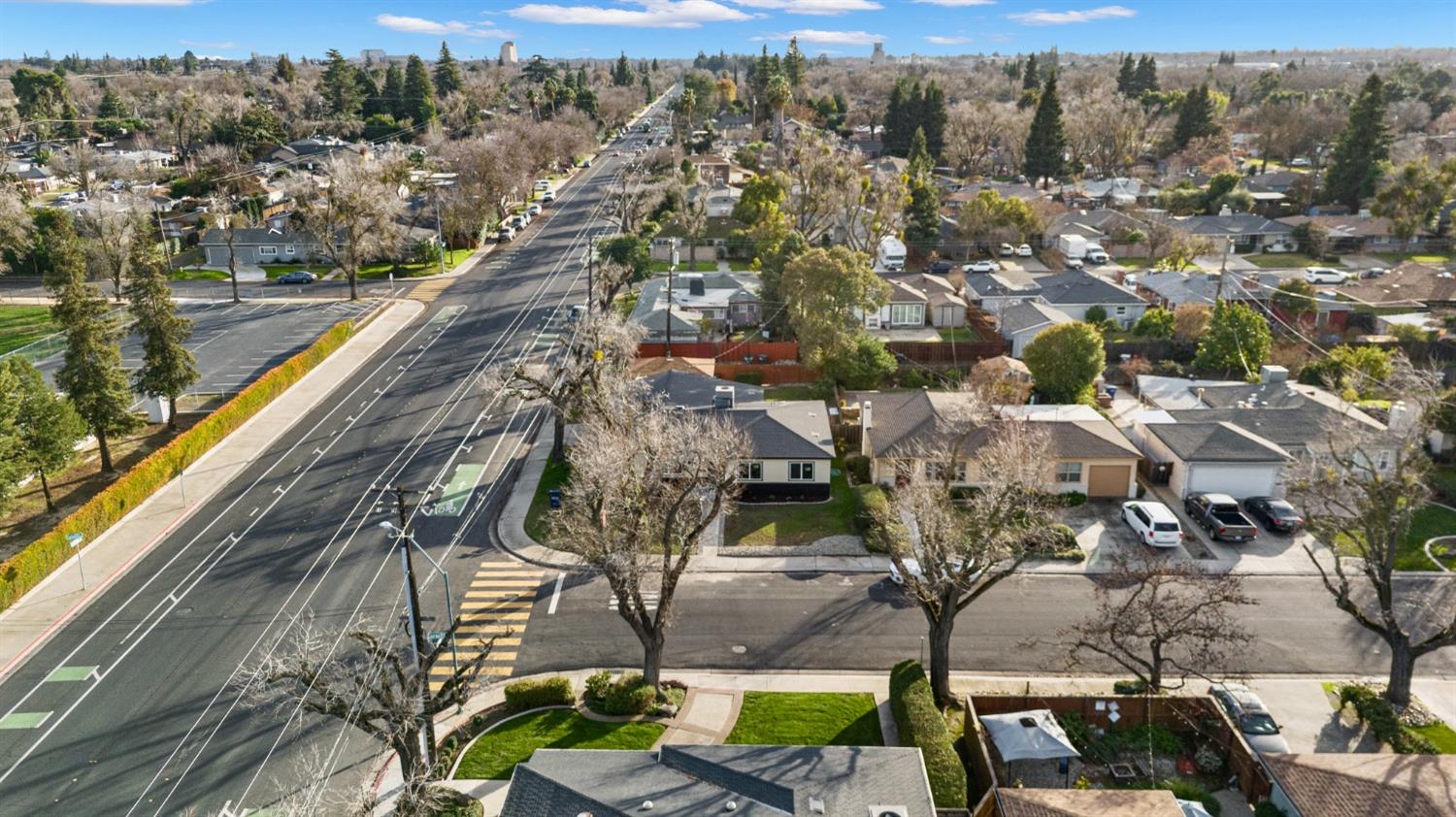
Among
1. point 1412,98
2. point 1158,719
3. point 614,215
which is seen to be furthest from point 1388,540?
point 1412,98

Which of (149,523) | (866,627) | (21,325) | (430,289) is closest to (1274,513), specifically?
(866,627)

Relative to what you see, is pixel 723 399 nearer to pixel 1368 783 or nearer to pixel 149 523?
pixel 149 523

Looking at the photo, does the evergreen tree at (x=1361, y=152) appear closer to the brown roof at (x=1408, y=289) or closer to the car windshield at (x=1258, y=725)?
the brown roof at (x=1408, y=289)

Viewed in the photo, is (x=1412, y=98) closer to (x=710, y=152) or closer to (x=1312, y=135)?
(x=1312, y=135)

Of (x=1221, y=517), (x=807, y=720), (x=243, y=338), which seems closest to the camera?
(x=807, y=720)

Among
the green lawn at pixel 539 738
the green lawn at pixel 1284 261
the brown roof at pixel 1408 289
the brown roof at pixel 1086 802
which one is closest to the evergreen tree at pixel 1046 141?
the green lawn at pixel 1284 261

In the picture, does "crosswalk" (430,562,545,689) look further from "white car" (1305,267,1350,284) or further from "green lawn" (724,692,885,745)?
"white car" (1305,267,1350,284)
